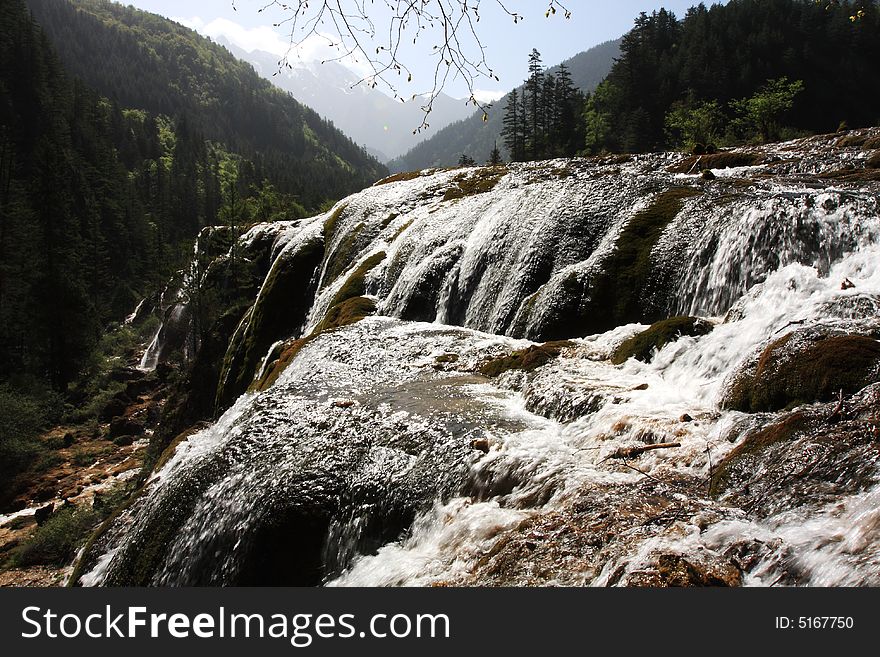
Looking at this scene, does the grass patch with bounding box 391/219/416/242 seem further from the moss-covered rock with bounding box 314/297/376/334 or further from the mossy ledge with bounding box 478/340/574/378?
the mossy ledge with bounding box 478/340/574/378

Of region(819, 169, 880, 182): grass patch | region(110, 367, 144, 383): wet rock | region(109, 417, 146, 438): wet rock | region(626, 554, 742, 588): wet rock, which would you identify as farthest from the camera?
region(110, 367, 144, 383): wet rock

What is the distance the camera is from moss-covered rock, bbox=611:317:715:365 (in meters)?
8.73

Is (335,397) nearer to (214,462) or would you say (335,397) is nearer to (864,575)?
(214,462)

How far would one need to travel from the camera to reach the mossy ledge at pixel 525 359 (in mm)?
9565

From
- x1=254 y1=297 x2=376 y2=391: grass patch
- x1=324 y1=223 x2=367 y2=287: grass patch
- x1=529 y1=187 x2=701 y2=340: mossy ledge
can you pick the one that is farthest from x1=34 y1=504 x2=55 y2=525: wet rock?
x1=529 y1=187 x2=701 y2=340: mossy ledge

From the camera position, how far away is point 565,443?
671cm

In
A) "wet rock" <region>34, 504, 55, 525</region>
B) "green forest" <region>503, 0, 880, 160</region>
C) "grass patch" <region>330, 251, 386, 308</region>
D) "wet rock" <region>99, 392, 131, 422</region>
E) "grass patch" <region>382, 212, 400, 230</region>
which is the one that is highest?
"green forest" <region>503, 0, 880, 160</region>

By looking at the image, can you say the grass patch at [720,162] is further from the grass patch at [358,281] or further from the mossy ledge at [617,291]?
the grass patch at [358,281]

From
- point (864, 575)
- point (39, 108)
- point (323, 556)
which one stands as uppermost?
point (39, 108)

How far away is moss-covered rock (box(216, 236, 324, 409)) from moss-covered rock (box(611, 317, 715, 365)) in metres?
15.1
